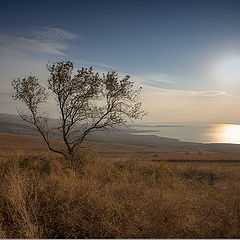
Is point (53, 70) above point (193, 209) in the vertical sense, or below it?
above

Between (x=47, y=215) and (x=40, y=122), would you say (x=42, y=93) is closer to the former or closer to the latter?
(x=40, y=122)

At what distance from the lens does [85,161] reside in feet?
43.8

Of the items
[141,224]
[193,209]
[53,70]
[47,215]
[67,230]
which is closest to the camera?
[141,224]

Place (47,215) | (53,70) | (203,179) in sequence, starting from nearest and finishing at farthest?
(47,215), (53,70), (203,179)

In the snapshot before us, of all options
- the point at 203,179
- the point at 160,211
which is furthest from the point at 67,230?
the point at 203,179

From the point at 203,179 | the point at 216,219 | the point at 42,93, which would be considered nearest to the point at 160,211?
the point at 216,219

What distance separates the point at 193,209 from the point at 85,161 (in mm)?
8413

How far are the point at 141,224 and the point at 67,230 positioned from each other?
5.84 ft

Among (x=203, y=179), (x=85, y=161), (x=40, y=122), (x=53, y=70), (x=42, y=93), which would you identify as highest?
(x=53, y=70)

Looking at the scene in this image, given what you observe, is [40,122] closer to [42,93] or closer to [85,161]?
[42,93]

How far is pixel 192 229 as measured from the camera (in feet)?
15.8

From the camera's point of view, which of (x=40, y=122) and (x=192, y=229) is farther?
(x=40, y=122)

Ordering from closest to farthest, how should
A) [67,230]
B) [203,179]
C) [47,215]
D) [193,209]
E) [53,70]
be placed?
[67,230]
[47,215]
[193,209]
[53,70]
[203,179]

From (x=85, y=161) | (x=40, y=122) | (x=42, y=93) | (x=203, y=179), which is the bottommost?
(x=203, y=179)
